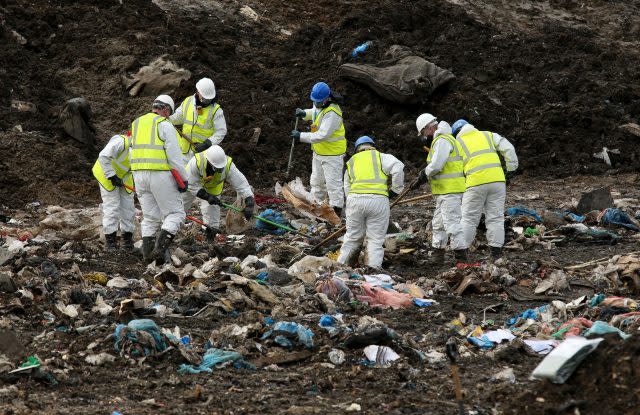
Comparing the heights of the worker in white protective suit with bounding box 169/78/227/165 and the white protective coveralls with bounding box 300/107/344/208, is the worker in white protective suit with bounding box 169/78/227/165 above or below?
above

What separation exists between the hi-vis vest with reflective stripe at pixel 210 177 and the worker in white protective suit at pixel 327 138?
208cm

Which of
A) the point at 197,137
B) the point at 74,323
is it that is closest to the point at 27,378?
the point at 74,323

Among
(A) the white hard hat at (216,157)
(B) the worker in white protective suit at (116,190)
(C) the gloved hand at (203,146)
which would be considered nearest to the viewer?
(B) the worker in white protective suit at (116,190)

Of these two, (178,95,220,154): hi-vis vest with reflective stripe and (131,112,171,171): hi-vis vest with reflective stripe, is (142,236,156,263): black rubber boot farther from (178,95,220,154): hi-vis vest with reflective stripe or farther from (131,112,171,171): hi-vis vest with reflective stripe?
(178,95,220,154): hi-vis vest with reflective stripe

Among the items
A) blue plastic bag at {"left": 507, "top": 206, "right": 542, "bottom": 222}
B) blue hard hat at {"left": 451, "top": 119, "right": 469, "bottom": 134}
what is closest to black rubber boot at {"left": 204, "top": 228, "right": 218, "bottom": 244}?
blue hard hat at {"left": 451, "top": 119, "right": 469, "bottom": 134}

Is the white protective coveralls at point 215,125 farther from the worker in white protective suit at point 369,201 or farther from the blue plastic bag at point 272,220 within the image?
the worker in white protective suit at point 369,201

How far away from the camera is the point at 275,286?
9.52 m

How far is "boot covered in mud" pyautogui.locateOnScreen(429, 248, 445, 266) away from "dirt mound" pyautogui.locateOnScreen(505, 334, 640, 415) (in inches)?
253

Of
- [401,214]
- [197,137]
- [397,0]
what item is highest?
[397,0]

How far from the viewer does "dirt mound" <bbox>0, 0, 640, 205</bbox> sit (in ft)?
59.0

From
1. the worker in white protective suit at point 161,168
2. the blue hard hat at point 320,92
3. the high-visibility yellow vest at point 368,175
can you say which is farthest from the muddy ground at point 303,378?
the blue hard hat at point 320,92

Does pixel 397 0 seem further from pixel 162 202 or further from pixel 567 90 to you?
pixel 162 202

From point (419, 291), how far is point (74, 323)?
10.6 feet

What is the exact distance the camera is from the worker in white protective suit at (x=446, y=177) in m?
11.6
